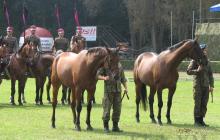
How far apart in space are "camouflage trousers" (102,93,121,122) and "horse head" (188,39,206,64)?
237cm

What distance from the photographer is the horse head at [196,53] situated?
48.0 ft

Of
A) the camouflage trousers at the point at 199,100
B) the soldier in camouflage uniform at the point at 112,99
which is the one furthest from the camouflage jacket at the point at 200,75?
the soldier in camouflage uniform at the point at 112,99

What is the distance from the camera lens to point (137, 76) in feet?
54.2

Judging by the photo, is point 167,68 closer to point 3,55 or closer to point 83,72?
point 83,72

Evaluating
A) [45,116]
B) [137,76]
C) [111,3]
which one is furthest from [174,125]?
[111,3]

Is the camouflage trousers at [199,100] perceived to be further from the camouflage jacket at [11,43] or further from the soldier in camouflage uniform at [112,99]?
the camouflage jacket at [11,43]

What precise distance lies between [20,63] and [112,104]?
8.09 meters

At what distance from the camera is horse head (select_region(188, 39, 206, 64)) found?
1462 cm

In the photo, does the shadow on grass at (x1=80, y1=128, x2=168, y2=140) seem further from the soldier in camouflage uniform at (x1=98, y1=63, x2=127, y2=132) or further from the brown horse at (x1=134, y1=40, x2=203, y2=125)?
the brown horse at (x1=134, y1=40, x2=203, y2=125)

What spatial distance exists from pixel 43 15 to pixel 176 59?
47875 millimetres

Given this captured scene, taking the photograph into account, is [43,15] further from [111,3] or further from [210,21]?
[210,21]

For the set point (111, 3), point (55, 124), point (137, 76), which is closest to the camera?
point (55, 124)

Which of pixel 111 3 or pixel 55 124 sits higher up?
pixel 111 3

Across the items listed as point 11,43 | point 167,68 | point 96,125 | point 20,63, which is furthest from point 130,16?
point 96,125
